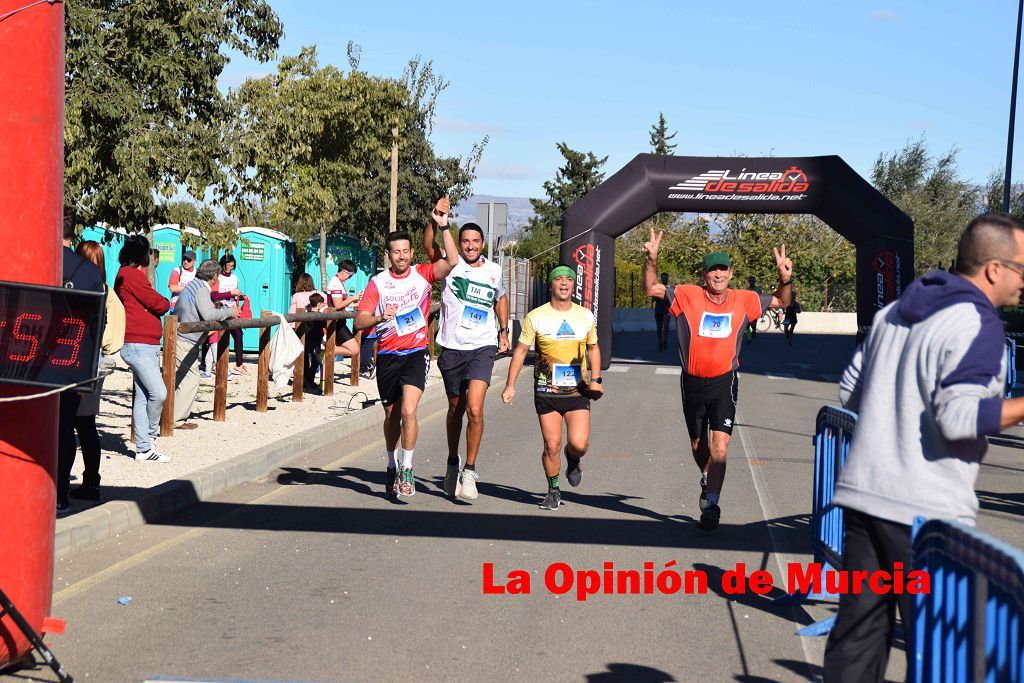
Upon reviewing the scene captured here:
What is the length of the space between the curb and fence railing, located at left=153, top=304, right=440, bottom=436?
122 cm

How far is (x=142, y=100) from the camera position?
13445 millimetres

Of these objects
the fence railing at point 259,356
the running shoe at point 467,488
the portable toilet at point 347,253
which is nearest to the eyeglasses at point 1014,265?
the running shoe at point 467,488

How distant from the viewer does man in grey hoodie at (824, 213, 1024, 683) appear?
3.49 m

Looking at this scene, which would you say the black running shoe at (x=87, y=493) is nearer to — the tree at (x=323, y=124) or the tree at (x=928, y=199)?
the tree at (x=323, y=124)

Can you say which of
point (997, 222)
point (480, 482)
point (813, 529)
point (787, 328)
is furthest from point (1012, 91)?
point (997, 222)

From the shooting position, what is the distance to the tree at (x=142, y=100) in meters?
13.0

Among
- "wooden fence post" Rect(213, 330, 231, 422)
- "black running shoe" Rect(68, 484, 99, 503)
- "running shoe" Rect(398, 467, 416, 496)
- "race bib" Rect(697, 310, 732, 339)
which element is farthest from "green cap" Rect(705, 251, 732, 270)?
"wooden fence post" Rect(213, 330, 231, 422)

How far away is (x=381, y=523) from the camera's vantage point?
8320mm

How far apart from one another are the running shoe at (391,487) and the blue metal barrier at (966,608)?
19.6ft

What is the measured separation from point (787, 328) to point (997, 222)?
120 ft

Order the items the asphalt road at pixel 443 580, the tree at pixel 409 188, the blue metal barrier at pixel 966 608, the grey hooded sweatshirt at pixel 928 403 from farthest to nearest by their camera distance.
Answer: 1. the tree at pixel 409 188
2. the asphalt road at pixel 443 580
3. the grey hooded sweatshirt at pixel 928 403
4. the blue metal barrier at pixel 966 608

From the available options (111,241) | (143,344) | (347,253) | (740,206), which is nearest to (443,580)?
(143,344)

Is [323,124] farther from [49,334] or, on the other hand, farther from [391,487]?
[49,334]

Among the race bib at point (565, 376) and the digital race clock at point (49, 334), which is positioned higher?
the digital race clock at point (49, 334)
